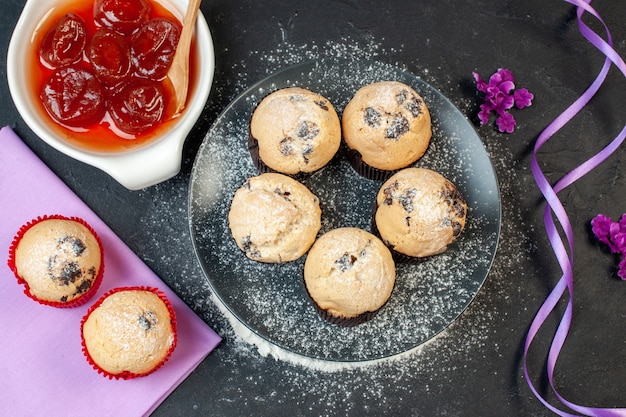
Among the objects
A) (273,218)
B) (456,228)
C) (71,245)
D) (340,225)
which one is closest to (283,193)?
(273,218)

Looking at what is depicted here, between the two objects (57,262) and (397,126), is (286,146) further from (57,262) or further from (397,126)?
(57,262)

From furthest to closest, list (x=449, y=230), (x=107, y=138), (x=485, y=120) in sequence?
(x=485, y=120) < (x=107, y=138) < (x=449, y=230)

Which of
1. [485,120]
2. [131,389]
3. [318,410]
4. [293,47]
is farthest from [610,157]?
[131,389]

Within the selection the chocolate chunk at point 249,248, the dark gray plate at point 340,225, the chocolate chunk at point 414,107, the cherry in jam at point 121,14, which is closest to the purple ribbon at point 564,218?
the dark gray plate at point 340,225

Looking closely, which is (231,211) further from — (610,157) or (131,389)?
(610,157)

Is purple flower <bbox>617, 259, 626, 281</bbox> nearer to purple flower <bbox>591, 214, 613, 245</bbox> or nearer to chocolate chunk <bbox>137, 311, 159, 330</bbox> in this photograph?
purple flower <bbox>591, 214, 613, 245</bbox>

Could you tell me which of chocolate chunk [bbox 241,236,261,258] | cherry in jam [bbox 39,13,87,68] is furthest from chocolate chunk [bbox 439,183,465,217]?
cherry in jam [bbox 39,13,87,68]

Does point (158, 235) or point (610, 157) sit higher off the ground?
point (610, 157)

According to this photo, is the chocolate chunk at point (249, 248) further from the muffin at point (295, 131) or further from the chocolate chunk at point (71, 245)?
the chocolate chunk at point (71, 245)
